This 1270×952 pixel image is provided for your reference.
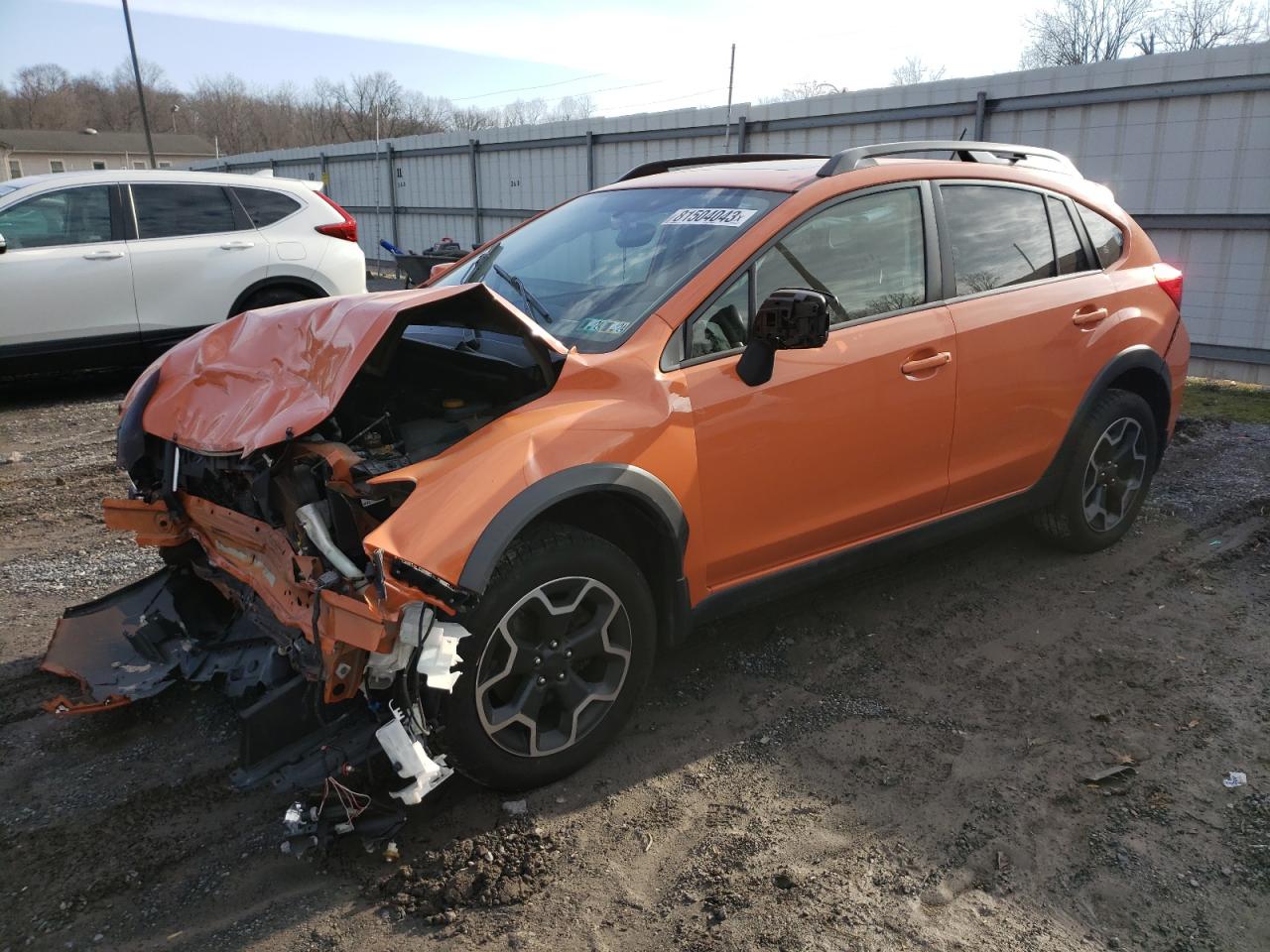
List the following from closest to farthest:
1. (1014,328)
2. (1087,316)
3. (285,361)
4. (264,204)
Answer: (285,361)
(1014,328)
(1087,316)
(264,204)

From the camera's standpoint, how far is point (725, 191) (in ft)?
11.9

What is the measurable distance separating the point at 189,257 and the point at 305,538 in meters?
6.46

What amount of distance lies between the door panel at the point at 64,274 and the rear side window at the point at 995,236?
691cm

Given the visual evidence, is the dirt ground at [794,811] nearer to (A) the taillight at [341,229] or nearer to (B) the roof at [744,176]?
A: (B) the roof at [744,176]

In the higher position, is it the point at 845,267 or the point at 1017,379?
the point at 845,267

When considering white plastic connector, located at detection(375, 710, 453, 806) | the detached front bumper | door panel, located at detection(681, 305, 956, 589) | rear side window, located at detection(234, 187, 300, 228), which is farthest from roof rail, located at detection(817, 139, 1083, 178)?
rear side window, located at detection(234, 187, 300, 228)

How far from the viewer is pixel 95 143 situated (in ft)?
234

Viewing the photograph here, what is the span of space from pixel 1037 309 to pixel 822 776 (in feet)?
7.54

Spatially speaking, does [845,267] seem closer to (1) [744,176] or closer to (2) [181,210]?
(1) [744,176]

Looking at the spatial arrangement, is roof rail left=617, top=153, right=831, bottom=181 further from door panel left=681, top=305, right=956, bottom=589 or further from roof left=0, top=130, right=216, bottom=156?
roof left=0, top=130, right=216, bottom=156

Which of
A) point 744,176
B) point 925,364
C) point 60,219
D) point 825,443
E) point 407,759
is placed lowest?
point 407,759

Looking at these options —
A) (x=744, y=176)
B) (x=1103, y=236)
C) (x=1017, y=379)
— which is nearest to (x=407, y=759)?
(x=744, y=176)

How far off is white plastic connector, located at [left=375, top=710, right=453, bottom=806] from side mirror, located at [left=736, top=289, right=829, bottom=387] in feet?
5.31

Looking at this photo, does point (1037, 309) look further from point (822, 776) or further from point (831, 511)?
point (822, 776)
